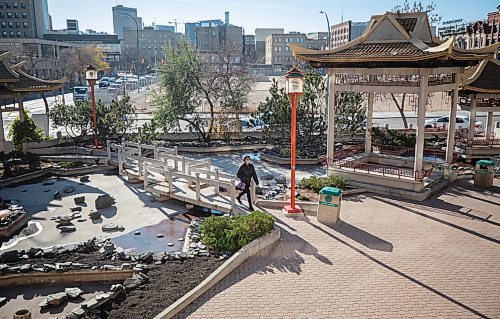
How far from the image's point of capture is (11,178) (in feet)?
61.8

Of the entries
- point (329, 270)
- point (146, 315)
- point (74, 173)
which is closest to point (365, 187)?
point (329, 270)

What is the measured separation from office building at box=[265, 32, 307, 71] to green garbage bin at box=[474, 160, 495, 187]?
9583cm

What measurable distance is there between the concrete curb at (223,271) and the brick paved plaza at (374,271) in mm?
132

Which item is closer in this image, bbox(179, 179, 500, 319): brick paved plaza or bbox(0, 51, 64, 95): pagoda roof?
bbox(179, 179, 500, 319): brick paved plaza

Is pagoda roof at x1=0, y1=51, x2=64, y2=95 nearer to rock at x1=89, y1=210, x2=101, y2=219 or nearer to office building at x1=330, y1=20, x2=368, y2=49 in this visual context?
rock at x1=89, y1=210, x2=101, y2=219

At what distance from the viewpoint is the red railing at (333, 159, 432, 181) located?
1526 cm

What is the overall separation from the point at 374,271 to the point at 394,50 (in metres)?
8.32

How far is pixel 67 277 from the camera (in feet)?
34.1

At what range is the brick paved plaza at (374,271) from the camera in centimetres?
857

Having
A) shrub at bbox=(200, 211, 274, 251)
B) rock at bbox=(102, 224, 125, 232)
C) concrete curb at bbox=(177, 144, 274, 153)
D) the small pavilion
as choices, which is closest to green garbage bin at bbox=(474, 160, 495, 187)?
the small pavilion

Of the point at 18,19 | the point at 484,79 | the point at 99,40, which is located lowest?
the point at 484,79

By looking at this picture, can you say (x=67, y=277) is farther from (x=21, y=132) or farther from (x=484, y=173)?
(x=21, y=132)

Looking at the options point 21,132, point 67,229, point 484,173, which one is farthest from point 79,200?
point 484,173

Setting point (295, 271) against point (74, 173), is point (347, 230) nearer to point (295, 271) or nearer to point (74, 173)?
point (295, 271)
